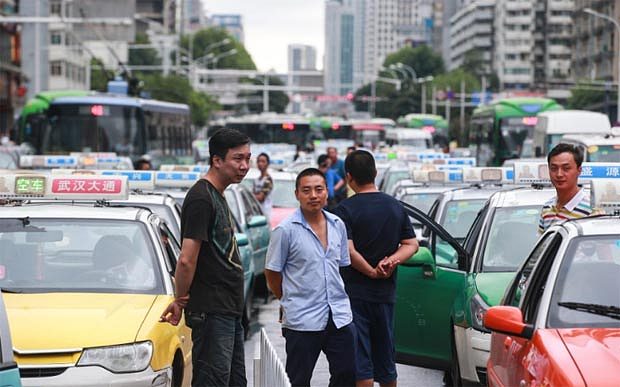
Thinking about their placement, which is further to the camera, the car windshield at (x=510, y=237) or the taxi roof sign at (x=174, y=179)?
the taxi roof sign at (x=174, y=179)

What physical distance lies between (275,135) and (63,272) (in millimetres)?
58055

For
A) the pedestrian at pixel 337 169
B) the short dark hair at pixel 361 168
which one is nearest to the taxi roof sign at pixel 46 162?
the pedestrian at pixel 337 169

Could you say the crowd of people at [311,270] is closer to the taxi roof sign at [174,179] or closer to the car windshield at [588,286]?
the car windshield at [588,286]

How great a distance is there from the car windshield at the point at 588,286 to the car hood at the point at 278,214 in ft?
49.9

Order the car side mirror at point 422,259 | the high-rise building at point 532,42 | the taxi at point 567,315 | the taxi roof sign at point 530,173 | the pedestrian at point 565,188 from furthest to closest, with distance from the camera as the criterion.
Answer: the high-rise building at point 532,42
the taxi roof sign at point 530,173
the car side mirror at point 422,259
the pedestrian at point 565,188
the taxi at point 567,315

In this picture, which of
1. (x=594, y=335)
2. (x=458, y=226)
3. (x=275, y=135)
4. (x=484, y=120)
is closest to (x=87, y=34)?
(x=275, y=135)

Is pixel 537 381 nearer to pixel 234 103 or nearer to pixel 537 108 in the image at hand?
pixel 537 108

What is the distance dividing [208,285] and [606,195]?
7.24 feet

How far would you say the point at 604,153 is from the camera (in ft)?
76.7

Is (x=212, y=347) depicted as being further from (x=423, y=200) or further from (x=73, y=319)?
(x=423, y=200)

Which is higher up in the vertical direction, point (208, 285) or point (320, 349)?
point (208, 285)

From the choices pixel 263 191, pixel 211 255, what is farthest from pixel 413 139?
pixel 211 255

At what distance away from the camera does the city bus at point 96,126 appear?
123ft

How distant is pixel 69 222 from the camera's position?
390 inches
